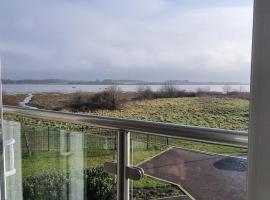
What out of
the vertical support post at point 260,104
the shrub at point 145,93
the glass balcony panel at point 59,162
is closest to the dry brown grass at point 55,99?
the shrub at point 145,93

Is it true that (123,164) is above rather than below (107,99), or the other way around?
below

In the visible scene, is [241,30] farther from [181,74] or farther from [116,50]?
[116,50]

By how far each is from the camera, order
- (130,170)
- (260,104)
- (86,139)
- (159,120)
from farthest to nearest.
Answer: (86,139), (159,120), (130,170), (260,104)

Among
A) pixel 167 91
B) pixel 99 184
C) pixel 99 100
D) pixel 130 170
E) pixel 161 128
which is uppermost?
pixel 167 91

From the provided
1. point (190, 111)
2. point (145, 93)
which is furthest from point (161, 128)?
point (145, 93)

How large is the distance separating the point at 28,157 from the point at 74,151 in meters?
0.51

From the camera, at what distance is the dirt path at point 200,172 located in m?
1.66

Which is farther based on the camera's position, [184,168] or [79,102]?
[79,102]

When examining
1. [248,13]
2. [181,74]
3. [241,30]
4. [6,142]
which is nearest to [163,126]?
[181,74]

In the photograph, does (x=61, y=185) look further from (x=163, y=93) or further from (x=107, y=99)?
(x=163, y=93)

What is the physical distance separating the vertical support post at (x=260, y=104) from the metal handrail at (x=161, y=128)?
0.59 m

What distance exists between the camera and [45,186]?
2.66 metres

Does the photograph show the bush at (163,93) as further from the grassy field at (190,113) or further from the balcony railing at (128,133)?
the balcony railing at (128,133)

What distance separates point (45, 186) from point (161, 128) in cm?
127
